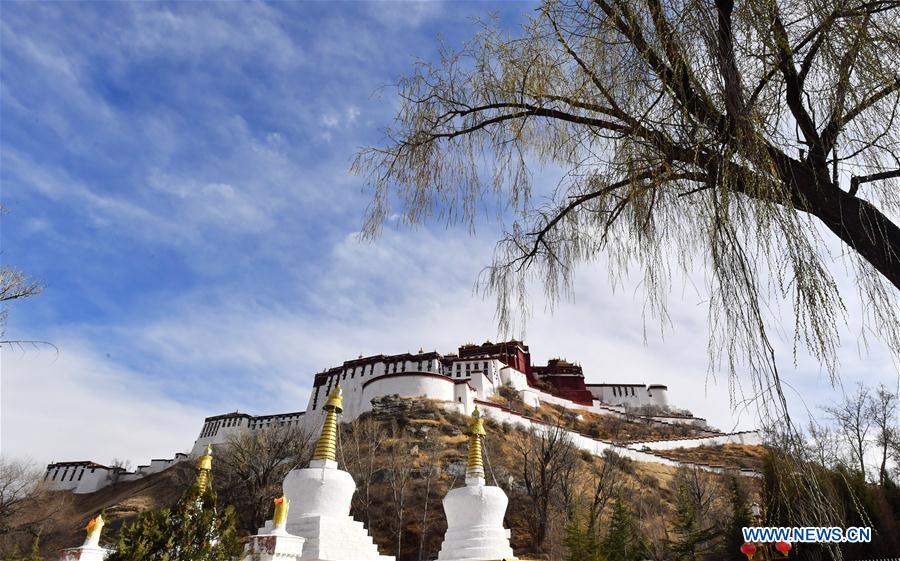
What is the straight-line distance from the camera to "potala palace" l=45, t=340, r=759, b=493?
39.7m

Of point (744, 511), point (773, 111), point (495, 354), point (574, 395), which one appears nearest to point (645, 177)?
point (773, 111)

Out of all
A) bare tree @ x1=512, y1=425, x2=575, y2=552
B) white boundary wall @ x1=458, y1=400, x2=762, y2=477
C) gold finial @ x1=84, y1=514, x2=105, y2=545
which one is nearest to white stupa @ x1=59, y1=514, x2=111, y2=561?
gold finial @ x1=84, y1=514, x2=105, y2=545

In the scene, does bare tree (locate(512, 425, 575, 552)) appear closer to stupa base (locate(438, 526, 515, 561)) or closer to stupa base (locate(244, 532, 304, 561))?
stupa base (locate(438, 526, 515, 561))

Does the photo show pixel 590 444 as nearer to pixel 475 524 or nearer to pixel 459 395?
pixel 459 395

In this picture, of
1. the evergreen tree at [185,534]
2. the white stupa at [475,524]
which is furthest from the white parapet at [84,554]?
the white stupa at [475,524]

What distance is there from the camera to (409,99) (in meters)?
3.74

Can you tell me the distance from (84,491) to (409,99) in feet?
193

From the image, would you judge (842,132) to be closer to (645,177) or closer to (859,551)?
(645,177)

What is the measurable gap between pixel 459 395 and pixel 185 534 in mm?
35756

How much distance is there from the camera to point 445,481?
91.0 ft

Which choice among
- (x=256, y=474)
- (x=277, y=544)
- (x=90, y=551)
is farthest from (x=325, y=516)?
(x=256, y=474)

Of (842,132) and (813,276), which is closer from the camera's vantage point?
(813,276)

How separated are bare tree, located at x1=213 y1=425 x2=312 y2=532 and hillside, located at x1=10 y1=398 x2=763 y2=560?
75 centimetres

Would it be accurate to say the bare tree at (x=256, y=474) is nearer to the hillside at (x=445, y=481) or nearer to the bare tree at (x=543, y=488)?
the hillside at (x=445, y=481)
